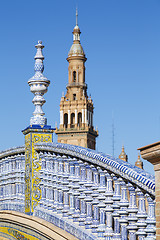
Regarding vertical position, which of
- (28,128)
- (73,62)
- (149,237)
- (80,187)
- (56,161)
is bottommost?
(149,237)

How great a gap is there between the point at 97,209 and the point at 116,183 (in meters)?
0.67

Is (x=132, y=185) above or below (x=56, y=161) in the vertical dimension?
below

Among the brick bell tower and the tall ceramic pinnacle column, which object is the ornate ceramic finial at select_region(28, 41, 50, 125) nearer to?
the tall ceramic pinnacle column

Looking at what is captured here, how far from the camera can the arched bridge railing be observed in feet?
15.4

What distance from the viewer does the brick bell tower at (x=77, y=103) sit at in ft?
268

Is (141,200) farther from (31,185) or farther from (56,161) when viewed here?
(31,185)

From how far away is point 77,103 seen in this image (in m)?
82.9

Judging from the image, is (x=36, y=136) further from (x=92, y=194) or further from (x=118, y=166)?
(x=118, y=166)

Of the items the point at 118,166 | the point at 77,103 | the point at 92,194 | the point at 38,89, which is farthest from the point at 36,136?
the point at 77,103

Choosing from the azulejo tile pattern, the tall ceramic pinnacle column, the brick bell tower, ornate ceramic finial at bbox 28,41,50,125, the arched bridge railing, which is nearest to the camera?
the azulejo tile pattern

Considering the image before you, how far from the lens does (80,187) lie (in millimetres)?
6227

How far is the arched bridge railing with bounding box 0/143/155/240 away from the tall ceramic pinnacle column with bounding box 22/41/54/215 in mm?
52

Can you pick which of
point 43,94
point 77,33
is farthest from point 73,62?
point 43,94

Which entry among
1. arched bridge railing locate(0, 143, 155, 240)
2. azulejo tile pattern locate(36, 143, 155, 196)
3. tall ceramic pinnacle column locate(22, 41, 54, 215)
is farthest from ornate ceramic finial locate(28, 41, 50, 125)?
azulejo tile pattern locate(36, 143, 155, 196)
